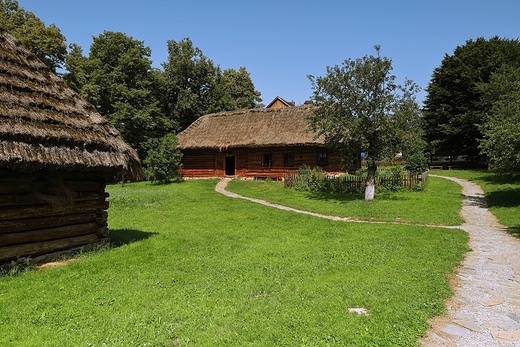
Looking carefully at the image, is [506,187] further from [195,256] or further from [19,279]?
[19,279]

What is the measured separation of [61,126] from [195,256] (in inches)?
168

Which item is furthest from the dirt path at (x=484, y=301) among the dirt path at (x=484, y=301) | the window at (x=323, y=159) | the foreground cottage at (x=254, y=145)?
the foreground cottage at (x=254, y=145)

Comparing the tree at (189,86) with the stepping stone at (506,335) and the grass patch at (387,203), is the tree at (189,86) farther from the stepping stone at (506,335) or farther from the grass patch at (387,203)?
the stepping stone at (506,335)

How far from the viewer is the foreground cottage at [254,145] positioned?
26797 millimetres

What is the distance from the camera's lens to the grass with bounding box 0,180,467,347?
4238mm

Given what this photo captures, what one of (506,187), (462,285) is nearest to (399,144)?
(506,187)

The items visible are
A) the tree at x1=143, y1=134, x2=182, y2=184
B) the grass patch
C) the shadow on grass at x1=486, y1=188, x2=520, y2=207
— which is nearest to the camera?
the grass patch

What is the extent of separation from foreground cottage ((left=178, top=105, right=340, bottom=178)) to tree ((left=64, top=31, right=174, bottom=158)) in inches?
181

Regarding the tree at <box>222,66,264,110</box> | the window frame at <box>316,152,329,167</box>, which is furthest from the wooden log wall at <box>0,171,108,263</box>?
the tree at <box>222,66,264,110</box>

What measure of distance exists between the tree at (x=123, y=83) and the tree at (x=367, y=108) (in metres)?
21.7

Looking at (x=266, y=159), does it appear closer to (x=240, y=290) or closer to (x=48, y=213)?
(x=48, y=213)

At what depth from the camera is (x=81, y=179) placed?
8555mm

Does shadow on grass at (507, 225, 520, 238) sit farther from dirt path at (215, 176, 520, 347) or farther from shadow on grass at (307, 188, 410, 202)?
shadow on grass at (307, 188, 410, 202)

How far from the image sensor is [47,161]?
22.6 ft
